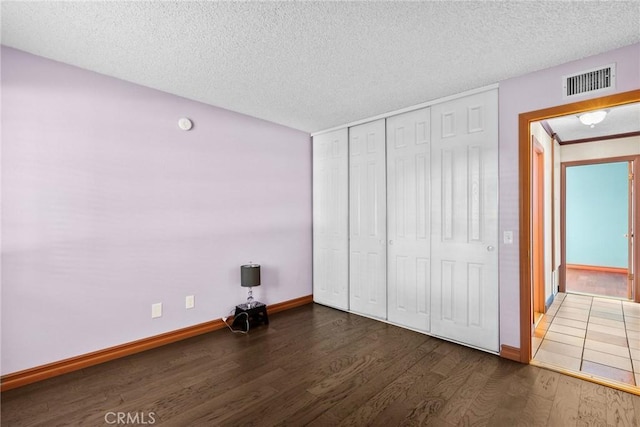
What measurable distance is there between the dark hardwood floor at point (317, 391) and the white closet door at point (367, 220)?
86 cm

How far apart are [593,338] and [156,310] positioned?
14.8 feet

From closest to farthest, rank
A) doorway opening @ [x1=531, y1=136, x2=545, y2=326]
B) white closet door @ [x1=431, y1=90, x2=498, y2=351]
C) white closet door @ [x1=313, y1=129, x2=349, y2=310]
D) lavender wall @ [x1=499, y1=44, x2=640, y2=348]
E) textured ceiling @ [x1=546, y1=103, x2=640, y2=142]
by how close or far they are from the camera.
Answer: lavender wall @ [x1=499, y1=44, x2=640, y2=348] < white closet door @ [x1=431, y1=90, x2=498, y2=351] < textured ceiling @ [x1=546, y1=103, x2=640, y2=142] < doorway opening @ [x1=531, y1=136, x2=545, y2=326] < white closet door @ [x1=313, y1=129, x2=349, y2=310]

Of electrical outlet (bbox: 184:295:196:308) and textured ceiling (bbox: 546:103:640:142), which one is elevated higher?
textured ceiling (bbox: 546:103:640:142)

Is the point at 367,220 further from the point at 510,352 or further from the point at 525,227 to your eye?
the point at 510,352

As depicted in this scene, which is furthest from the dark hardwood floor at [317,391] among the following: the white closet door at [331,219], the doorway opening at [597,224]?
the doorway opening at [597,224]

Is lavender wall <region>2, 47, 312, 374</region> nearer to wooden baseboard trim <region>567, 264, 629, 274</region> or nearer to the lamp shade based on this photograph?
the lamp shade

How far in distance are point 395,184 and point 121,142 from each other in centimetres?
286

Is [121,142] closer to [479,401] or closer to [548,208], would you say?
[479,401]

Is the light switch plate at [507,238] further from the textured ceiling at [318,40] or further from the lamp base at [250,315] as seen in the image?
the lamp base at [250,315]

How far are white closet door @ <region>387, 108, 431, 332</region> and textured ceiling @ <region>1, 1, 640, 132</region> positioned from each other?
55cm

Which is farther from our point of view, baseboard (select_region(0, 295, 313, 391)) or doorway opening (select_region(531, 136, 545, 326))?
doorway opening (select_region(531, 136, 545, 326))

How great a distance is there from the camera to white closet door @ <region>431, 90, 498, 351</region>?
2.77 meters

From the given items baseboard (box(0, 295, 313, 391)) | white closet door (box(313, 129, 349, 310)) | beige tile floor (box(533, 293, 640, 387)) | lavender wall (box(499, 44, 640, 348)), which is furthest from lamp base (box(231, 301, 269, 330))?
beige tile floor (box(533, 293, 640, 387))

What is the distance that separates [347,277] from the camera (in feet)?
13.3
